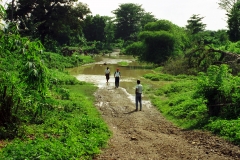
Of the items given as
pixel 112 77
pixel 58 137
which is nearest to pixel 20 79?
pixel 58 137

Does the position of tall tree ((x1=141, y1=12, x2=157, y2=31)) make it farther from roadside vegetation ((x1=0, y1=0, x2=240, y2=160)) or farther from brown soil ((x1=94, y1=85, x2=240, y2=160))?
brown soil ((x1=94, y1=85, x2=240, y2=160))

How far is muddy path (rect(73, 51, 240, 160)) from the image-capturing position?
348 inches

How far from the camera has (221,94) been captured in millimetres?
12352

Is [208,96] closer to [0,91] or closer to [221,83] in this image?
[221,83]

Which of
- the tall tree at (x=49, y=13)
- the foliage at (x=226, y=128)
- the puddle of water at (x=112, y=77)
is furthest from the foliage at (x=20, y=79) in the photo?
the tall tree at (x=49, y=13)

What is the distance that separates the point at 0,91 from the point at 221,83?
849 centimetres

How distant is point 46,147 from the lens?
25.0ft

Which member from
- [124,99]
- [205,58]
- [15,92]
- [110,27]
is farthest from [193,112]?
[110,27]

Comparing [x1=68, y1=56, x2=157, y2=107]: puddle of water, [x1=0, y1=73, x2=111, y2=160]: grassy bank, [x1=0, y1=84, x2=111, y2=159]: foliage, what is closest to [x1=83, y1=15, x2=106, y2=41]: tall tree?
[x1=68, y1=56, x2=157, y2=107]: puddle of water

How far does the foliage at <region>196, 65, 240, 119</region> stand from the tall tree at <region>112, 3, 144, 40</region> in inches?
2978

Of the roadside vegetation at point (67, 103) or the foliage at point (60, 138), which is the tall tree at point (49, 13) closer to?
the roadside vegetation at point (67, 103)

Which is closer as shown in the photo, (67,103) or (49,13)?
(67,103)

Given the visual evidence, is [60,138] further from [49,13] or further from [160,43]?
[49,13]

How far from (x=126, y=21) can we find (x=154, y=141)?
80.1 metres
